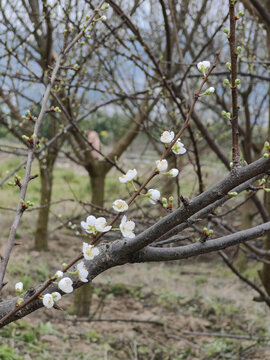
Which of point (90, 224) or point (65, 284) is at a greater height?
point (90, 224)

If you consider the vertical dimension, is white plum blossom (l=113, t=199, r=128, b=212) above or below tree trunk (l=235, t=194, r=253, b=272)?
below

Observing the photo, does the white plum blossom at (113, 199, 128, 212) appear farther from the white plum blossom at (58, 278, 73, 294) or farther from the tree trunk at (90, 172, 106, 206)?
the tree trunk at (90, 172, 106, 206)

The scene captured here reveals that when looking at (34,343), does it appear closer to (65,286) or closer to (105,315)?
(105,315)

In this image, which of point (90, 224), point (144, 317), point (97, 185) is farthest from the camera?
point (97, 185)

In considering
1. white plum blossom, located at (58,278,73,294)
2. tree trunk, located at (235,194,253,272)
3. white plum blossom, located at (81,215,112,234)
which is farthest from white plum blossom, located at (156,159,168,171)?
tree trunk, located at (235,194,253,272)

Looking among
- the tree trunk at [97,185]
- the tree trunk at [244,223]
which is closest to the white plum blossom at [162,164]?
the tree trunk at [97,185]

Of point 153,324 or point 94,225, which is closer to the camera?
point 94,225

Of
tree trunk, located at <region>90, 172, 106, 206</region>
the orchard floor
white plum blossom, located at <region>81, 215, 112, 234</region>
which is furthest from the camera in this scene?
tree trunk, located at <region>90, 172, 106, 206</region>

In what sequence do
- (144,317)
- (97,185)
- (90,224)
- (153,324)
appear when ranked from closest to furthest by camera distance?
(90,224) < (153,324) < (144,317) < (97,185)

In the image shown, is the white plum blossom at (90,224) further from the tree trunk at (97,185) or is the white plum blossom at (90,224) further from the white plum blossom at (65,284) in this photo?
the tree trunk at (97,185)

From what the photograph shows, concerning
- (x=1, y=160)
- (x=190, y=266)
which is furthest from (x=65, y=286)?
(x=1, y=160)

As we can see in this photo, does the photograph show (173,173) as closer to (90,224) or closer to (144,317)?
(90,224)

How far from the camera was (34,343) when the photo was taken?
3791 millimetres

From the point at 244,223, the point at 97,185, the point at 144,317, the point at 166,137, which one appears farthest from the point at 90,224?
the point at 244,223
